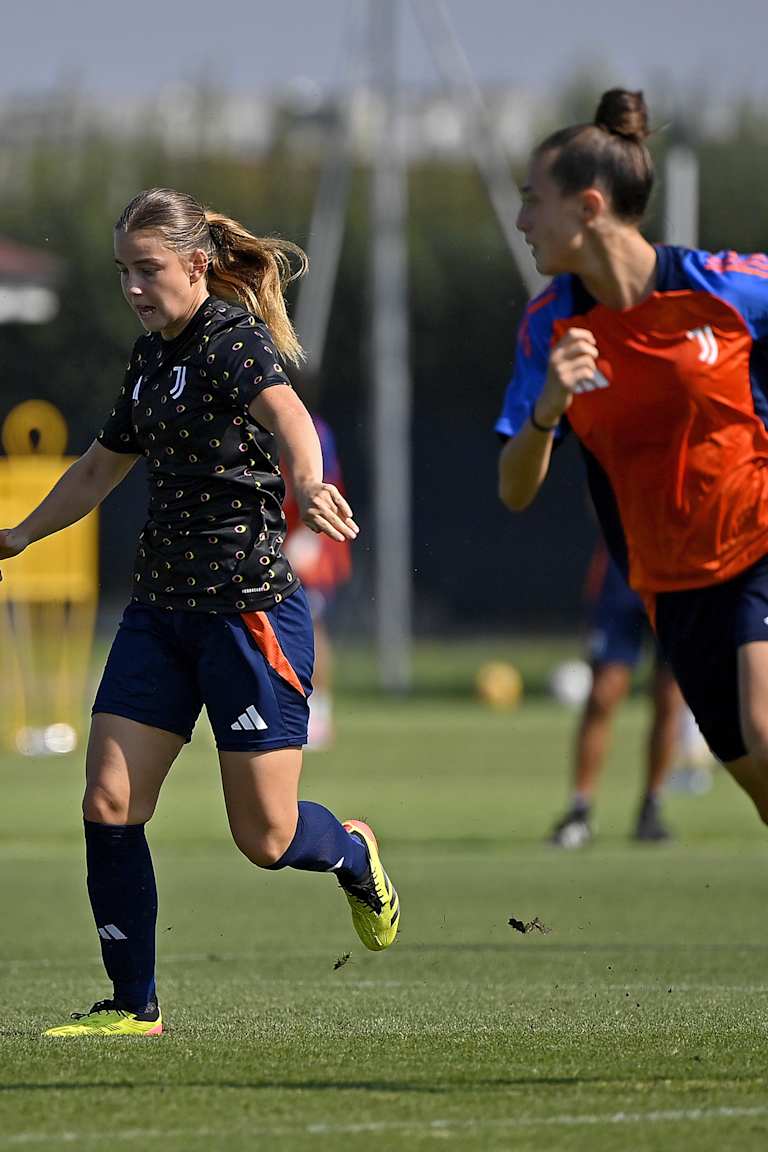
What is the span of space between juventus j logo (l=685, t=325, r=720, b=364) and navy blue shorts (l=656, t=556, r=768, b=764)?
0.49 meters

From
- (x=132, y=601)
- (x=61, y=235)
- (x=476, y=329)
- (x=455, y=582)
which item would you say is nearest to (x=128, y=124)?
(x=61, y=235)

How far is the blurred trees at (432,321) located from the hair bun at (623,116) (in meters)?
18.6

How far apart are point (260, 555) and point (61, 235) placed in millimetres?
27435

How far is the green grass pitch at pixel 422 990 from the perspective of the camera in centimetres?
393

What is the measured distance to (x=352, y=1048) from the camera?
481cm

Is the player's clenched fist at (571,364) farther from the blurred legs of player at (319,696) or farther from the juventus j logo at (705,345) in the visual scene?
the blurred legs of player at (319,696)

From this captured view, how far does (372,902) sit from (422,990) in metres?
0.38

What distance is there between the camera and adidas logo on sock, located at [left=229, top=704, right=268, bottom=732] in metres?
5.09

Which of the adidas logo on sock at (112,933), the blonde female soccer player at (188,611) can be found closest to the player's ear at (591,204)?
the blonde female soccer player at (188,611)

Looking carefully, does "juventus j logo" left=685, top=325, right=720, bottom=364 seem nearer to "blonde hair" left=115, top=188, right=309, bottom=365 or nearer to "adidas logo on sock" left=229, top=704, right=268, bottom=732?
"blonde hair" left=115, top=188, right=309, bottom=365

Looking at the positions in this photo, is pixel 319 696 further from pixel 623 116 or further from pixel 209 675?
pixel 623 116

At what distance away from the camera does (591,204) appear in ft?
15.4

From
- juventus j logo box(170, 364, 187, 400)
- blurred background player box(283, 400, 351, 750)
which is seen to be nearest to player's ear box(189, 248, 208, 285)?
juventus j logo box(170, 364, 187, 400)

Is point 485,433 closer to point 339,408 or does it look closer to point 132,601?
point 339,408
